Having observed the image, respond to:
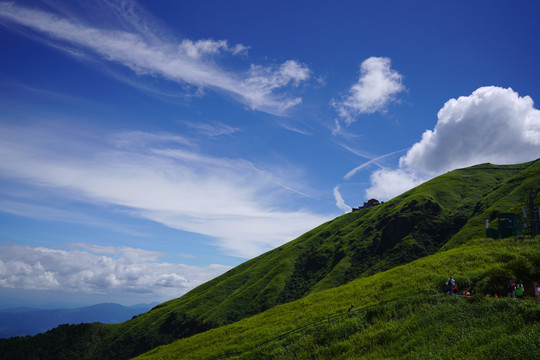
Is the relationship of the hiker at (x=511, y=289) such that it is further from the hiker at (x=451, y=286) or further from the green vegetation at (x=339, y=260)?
the green vegetation at (x=339, y=260)

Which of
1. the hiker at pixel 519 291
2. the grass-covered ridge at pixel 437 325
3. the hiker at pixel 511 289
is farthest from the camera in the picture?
the hiker at pixel 511 289

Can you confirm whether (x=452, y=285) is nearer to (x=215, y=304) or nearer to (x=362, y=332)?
(x=362, y=332)

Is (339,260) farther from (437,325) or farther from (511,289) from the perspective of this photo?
(437,325)

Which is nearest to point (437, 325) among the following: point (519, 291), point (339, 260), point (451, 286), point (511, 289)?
point (511, 289)

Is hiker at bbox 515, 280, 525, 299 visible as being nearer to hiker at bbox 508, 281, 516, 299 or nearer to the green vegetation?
hiker at bbox 508, 281, 516, 299

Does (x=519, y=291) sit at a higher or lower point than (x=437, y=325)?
higher

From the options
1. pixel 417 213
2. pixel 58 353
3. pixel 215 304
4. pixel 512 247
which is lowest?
pixel 58 353

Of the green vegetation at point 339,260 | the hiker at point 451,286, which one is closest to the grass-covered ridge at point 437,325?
the hiker at point 451,286

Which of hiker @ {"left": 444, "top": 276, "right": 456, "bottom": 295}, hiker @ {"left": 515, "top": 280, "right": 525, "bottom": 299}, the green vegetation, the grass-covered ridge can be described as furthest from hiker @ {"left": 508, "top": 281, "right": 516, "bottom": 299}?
the green vegetation

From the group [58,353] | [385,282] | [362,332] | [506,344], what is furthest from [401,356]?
[58,353]

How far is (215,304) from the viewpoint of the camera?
146m

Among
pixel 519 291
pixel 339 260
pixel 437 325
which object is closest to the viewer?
pixel 437 325

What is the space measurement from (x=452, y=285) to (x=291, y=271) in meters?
128

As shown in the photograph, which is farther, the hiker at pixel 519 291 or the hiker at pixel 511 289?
the hiker at pixel 511 289
